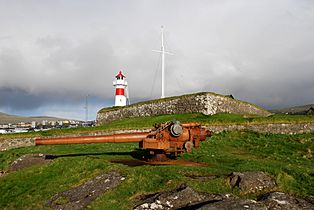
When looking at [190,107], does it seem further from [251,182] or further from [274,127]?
[251,182]

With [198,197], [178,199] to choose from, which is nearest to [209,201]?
[198,197]

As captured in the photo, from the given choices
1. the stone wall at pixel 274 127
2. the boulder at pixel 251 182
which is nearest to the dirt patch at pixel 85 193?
the boulder at pixel 251 182

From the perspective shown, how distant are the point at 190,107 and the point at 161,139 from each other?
21419 mm

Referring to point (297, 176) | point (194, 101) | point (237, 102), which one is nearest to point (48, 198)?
point (297, 176)

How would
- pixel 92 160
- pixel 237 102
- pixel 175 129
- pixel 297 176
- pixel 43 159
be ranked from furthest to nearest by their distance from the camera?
pixel 237 102 → pixel 43 159 → pixel 92 160 → pixel 175 129 → pixel 297 176

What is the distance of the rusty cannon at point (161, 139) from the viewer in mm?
12523

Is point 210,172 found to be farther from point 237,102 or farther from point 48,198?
point 237,102

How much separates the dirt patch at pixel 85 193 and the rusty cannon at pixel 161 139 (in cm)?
182

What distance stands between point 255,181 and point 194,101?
24.2 metres

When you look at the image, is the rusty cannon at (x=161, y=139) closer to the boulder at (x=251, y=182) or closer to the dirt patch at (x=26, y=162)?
the boulder at (x=251, y=182)

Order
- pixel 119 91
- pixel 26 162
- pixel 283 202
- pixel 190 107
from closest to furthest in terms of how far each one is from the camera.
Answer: pixel 283 202 → pixel 26 162 → pixel 190 107 → pixel 119 91

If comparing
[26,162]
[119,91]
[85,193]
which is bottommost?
[85,193]

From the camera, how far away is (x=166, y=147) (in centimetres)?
1292

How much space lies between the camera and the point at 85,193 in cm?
1027
